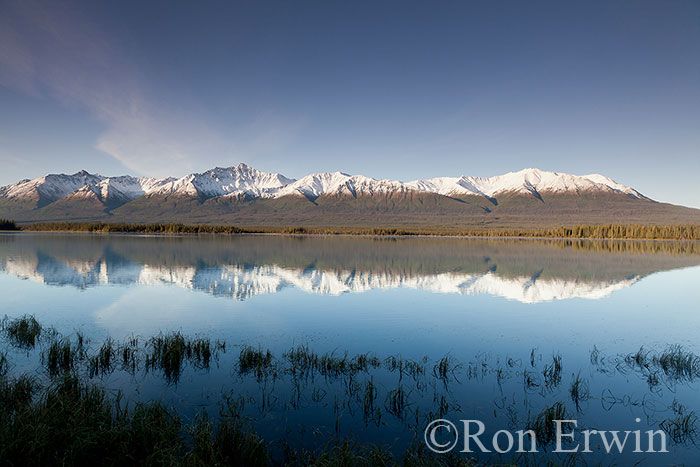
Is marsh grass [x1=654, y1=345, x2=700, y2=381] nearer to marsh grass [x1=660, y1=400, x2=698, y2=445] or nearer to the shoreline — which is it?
marsh grass [x1=660, y1=400, x2=698, y2=445]

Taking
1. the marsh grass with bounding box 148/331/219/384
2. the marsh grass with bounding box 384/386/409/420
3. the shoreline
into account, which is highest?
the shoreline

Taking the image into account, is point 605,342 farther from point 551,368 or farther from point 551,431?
point 551,431

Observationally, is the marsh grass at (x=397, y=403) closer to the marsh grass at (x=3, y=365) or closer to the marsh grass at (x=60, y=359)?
the marsh grass at (x=60, y=359)

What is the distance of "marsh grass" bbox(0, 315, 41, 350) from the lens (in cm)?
1049

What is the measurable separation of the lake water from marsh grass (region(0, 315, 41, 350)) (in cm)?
51

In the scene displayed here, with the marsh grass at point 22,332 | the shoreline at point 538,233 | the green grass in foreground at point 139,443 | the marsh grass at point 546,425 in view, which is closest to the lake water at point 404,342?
the marsh grass at point 546,425

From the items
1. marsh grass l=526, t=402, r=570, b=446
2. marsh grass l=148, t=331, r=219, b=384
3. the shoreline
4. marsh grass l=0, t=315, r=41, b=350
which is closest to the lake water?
marsh grass l=526, t=402, r=570, b=446

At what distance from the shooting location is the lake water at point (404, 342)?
278 inches

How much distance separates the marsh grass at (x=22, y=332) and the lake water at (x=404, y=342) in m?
0.51

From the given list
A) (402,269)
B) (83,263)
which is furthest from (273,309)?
(83,263)

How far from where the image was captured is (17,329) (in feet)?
37.2

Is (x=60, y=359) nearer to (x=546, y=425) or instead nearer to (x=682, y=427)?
(x=546, y=425)

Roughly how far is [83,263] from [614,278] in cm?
4154

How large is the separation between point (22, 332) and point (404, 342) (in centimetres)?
1165
